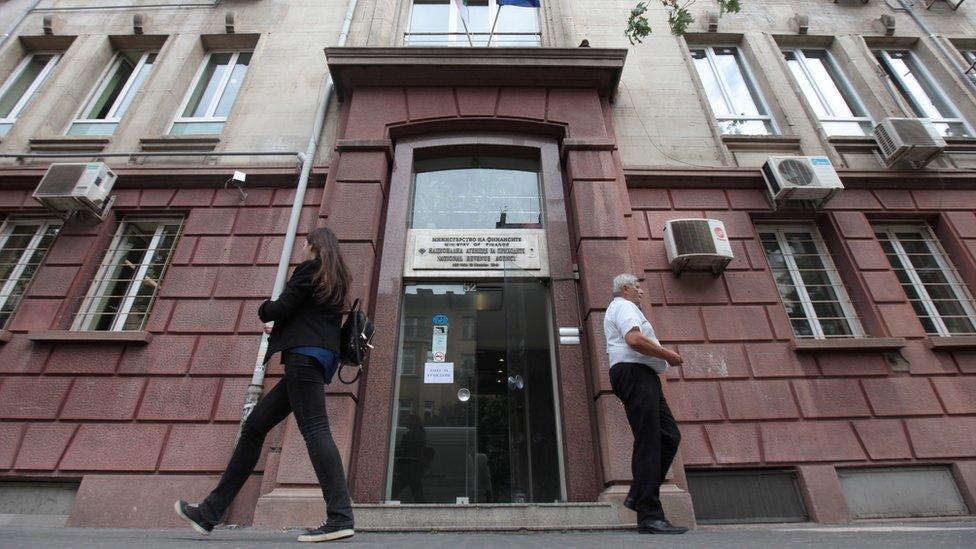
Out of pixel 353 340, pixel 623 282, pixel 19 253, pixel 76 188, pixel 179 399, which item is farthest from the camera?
pixel 19 253

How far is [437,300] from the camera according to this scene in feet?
19.9

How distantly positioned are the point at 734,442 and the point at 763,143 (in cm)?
480

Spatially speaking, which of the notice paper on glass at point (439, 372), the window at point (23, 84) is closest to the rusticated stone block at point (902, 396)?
the notice paper on glass at point (439, 372)

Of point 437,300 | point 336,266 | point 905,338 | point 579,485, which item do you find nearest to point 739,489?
point 579,485

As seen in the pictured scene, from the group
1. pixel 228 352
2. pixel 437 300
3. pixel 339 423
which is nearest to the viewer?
pixel 339 423

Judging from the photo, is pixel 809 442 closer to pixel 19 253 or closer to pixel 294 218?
pixel 294 218

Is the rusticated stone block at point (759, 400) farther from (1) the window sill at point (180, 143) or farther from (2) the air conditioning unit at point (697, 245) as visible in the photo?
(1) the window sill at point (180, 143)

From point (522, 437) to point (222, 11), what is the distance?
31.6 feet

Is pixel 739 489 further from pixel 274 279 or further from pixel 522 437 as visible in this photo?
pixel 274 279

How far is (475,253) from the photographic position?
6.23m

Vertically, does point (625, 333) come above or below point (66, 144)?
below

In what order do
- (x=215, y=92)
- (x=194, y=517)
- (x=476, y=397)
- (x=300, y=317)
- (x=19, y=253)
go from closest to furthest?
1. (x=194, y=517)
2. (x=300, y=317)
3. (x=476, y=397)
4. (x=19, y=253)
5. (x=215, y=92)

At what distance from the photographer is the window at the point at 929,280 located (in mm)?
6309

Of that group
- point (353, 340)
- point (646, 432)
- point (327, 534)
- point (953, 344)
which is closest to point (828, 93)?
point (953, 344)
